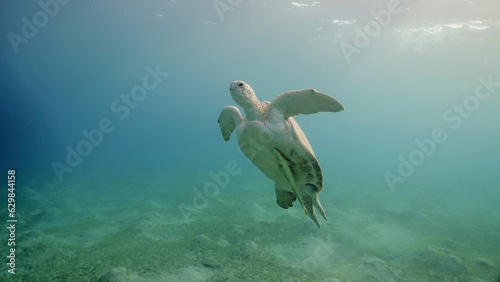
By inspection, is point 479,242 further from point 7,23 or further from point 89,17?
point 7,23

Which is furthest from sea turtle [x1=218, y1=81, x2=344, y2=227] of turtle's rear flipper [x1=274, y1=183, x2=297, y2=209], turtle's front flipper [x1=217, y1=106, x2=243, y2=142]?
turtle's rear flipper [x1=274, y1=183, x2=297, y2=209]

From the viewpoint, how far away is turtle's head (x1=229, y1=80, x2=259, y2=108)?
121 inches

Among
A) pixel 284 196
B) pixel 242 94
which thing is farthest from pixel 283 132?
pixel 284 196

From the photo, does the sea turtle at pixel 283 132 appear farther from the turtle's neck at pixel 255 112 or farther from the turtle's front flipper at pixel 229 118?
the turtle's front flipper at pixel 229 118

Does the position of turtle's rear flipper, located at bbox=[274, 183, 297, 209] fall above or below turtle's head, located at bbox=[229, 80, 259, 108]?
below

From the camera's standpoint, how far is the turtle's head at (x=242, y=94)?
3062 millimetres

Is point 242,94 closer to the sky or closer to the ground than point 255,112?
closer to the sky

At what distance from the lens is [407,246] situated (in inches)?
258

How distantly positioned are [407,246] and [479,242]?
285cm

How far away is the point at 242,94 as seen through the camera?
10.2ft

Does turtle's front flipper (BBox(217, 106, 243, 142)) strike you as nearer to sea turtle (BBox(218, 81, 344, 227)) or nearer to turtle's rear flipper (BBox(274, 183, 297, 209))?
sea turtle (BBox(218, 81, 344, 227))

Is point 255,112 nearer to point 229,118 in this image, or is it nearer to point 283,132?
point 283,132

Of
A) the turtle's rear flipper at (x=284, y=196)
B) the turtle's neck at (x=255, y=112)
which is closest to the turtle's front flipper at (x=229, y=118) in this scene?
the turtle's neck at (x=255, y=112)

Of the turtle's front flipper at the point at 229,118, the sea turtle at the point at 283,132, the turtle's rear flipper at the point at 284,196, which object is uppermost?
the turtle's front flipper at the point at 229,118
